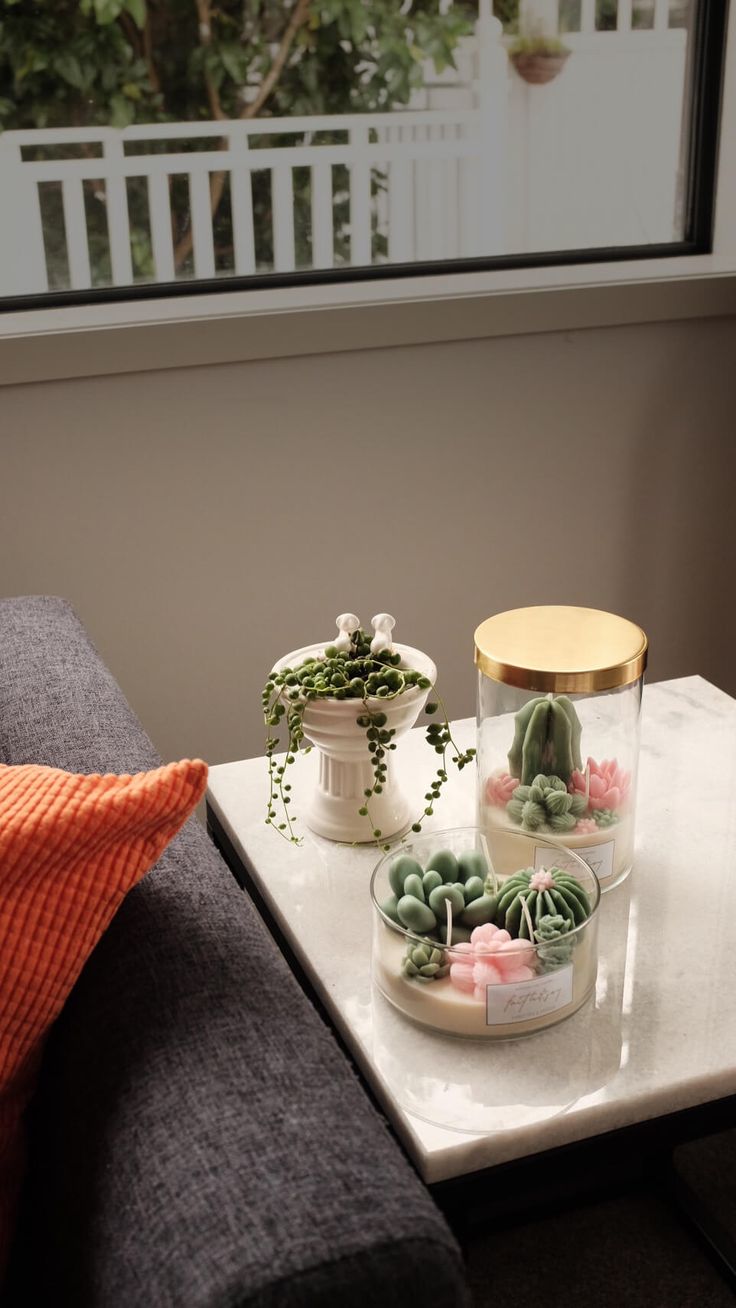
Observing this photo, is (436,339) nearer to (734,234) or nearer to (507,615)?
(734,234)

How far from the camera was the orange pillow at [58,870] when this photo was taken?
76 cm

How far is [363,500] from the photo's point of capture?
2004 mm

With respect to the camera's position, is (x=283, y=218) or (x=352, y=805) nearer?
(x=352, y=805)

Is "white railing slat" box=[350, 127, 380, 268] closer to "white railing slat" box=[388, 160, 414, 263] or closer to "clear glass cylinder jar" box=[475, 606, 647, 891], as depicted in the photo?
"white railing slat" box=[388, 160, 414, 263]

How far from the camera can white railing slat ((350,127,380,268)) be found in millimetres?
1929

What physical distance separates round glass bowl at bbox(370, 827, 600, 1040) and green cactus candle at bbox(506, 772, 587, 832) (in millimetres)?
85

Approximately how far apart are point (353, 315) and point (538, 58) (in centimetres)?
53

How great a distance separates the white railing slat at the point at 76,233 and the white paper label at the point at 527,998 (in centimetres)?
133

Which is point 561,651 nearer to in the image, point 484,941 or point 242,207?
point 484,941

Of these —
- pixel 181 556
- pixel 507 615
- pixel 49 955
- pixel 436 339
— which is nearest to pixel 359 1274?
pixel 49 955

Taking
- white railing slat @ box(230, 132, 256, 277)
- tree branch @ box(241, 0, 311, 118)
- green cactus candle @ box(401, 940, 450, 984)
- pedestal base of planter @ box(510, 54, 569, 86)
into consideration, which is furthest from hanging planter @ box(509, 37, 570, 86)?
green cactus candle @ box(401, 940, 450, 984)

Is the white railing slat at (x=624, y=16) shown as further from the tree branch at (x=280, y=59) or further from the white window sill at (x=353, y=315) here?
the tree branch at (x=280, y=59)

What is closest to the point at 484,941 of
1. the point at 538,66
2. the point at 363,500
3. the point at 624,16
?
the point at 363,500

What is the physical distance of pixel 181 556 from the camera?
1.93 m
